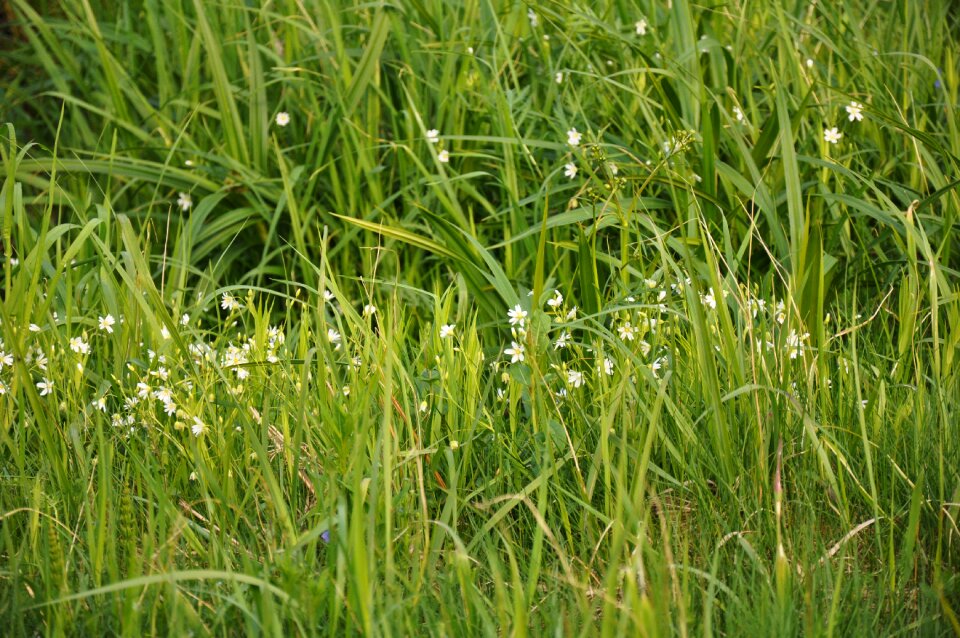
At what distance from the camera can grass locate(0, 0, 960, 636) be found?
1.64m


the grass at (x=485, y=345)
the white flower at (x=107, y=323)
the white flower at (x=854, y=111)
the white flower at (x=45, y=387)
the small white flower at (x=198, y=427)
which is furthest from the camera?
the white flower at (x=854, y=111)

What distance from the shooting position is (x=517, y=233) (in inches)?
113

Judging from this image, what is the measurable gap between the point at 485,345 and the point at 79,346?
3.17 ft

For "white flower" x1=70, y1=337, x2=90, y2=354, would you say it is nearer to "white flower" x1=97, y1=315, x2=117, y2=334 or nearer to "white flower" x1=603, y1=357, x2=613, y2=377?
"white flower" x1=97, y1=315, x2=117, y2=334

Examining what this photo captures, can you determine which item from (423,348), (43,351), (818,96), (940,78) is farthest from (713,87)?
(43,351)

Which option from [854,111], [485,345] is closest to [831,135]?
[854,111]

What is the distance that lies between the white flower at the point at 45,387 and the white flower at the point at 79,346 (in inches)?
3.3

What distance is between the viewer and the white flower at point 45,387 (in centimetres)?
217

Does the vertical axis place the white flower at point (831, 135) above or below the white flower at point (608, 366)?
above

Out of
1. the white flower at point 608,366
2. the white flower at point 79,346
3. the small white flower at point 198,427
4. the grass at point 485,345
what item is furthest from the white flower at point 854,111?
the white flower at point 79,346

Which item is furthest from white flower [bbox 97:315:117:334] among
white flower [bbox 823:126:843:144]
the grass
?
white flower [bbox 823:126:843:144]

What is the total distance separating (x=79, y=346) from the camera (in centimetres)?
223

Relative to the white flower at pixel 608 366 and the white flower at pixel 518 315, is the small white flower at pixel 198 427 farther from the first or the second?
the white flower at pixel 608 366

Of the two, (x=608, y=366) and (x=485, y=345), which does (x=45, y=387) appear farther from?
(x=608, y=366)
